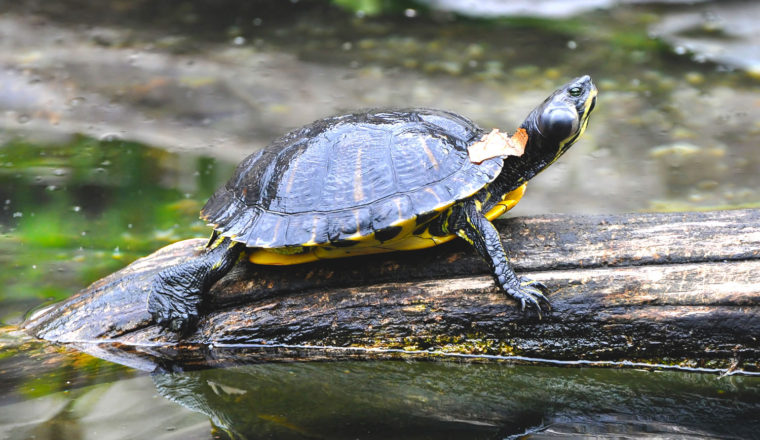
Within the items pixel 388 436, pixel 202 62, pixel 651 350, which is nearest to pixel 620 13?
pixel 202 62

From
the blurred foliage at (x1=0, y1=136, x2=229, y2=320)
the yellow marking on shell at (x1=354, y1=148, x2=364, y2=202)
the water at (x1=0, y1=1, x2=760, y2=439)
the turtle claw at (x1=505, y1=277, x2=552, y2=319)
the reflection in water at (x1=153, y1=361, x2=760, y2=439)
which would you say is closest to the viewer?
the reflection in water at (x1=153, y1=361, x2=760, y2=439)

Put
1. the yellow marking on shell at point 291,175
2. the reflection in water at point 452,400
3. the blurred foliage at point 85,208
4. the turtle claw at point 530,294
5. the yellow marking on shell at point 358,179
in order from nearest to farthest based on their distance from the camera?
the reflection in water at point 452,400 → the turtle claw at point 530,294 → the yellow marking on shell at point 358,179 → the yellow marking on shell at point 291,175 → the blurred foliage at point 85,208

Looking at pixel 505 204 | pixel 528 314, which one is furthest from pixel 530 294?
pixel 505 204

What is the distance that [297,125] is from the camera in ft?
22.6

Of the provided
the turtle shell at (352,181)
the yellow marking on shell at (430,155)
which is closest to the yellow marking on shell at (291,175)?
the turtle shell at (352,181)

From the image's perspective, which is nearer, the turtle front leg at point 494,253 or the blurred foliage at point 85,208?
the turtle front leg at point 494,253

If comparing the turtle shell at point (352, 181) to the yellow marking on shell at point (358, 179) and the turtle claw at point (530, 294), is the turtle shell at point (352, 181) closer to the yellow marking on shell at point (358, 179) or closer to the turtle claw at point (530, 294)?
the yellow marking on shell at point (358, 179)

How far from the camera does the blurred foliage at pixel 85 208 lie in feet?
14.9

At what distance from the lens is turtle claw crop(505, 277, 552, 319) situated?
10.2ft

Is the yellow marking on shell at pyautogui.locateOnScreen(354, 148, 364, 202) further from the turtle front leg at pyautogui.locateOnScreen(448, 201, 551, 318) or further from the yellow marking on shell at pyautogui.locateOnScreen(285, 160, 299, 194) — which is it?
A: the turtle front leg at pyautogui.locateOnScreen(448, 201, 551, 318)

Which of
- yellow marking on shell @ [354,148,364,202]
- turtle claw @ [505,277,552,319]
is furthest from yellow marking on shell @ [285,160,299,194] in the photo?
turtle claw @ [505,277,552,319]

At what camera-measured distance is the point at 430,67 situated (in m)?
8.22

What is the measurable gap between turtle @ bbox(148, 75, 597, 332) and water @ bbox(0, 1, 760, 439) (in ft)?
1.68

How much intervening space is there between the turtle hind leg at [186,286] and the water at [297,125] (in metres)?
0.28
